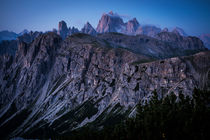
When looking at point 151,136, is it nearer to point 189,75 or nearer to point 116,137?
point 116,137

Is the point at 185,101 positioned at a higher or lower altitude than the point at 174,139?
higher

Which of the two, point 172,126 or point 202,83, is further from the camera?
point 202,83

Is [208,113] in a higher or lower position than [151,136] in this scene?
higher

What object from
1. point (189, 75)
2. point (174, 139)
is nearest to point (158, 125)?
point (174, 139)

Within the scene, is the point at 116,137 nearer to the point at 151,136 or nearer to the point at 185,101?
the point at 151,136

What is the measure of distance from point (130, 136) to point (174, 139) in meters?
14.8

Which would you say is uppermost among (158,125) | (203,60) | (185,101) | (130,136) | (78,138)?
(203,60)

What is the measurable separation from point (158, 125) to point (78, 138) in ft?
164

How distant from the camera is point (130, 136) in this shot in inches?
2144

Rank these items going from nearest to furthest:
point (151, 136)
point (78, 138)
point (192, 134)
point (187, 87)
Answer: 1. point (192, 134)
2. point (151, 136)
3. point (78, 138)
4. point (187, 87)

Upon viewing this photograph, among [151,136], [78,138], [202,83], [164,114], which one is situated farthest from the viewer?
[202,83]

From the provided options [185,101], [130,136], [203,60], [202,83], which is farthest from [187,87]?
[130,136]

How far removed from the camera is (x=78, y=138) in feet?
287

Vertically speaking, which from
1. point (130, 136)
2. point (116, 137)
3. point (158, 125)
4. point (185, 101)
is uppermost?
point (185, 101)
